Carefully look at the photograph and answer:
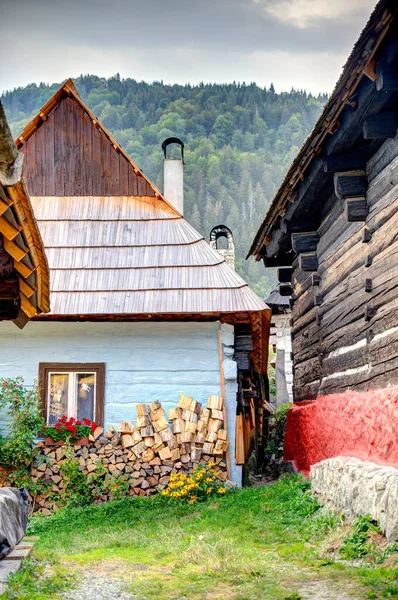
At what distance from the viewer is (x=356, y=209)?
283 inches

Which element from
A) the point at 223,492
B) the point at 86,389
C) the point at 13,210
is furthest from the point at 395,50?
the point at 86,389

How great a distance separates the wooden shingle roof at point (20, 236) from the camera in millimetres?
4328

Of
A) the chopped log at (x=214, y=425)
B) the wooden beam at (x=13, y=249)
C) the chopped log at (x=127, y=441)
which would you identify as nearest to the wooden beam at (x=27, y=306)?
the wooden beam at (x=13, y=249)

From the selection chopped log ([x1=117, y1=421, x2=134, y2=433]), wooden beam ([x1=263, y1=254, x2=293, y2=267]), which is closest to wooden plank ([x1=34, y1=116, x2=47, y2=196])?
wooden beam ([x1=263, y1=254, x2=293, y2=267])

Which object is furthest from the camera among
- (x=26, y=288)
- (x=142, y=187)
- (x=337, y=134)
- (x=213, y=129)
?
(x=213, y=129)

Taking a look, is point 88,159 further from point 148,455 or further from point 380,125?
point 380,125

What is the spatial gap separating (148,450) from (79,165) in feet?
18.3

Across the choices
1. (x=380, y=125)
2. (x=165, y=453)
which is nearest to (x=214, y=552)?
(x=380, y=125)

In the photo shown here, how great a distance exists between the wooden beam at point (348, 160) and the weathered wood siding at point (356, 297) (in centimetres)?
11

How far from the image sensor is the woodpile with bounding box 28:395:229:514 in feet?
34.6

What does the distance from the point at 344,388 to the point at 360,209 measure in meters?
2.16

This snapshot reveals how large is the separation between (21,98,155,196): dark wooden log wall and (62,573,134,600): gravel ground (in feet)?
28.6

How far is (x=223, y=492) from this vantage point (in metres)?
10.1

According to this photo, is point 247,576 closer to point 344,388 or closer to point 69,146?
point 344,388
